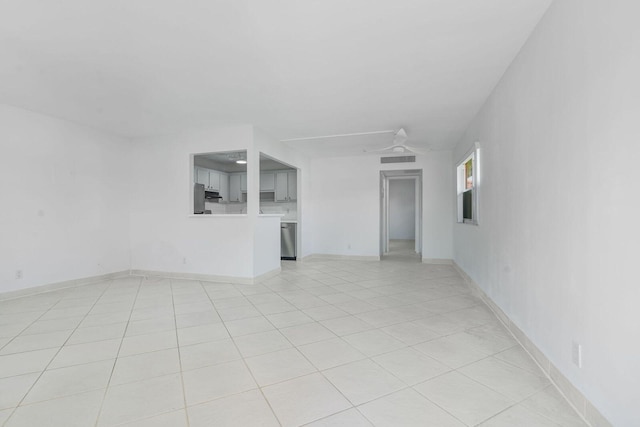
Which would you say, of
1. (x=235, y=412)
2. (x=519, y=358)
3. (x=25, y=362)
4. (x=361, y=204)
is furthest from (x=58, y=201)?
(x=519, y=358)

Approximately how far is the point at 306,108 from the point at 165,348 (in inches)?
125

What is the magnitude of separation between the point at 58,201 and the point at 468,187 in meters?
6.32

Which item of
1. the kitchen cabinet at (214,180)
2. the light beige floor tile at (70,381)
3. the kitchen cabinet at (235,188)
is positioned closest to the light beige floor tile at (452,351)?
the light beige floor tile at (70,381)

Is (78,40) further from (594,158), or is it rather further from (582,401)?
(582,401)

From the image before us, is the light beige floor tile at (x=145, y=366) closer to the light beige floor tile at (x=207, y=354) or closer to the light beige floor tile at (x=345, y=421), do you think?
the light beige floor tile at (x=207, y=354)

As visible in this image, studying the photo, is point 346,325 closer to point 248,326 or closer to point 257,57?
point 248,326

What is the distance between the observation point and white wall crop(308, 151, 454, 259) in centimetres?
669

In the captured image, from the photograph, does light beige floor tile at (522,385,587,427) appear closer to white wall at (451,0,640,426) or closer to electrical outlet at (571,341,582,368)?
white wall at (451,0,640,426)

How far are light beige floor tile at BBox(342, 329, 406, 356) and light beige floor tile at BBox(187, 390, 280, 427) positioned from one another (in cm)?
96

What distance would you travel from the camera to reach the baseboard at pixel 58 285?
386 cm

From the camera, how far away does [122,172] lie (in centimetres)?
530

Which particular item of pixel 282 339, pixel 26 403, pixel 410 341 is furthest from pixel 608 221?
pixel 26 403

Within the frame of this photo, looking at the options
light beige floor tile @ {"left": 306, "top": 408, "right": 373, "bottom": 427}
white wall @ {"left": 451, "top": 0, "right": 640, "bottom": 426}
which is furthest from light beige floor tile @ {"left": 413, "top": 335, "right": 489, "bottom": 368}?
light beige floor tile @ {"left": 306, "top": 408, "right": 373, "bottom": 427}

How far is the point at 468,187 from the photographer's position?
191 inches
